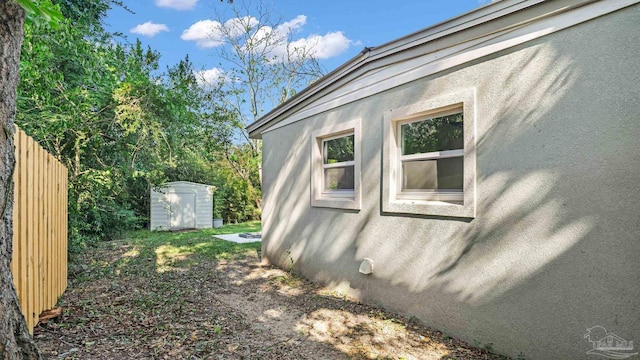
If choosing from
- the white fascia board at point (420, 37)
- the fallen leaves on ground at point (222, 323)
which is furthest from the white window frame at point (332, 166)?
the fallen leaves on ground at point (222, 323)

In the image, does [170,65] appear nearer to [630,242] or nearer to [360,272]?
[360,272]

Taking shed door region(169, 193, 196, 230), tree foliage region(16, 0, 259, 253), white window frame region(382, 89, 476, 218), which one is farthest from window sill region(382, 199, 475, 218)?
shed door region(169, 193, 196, 230)

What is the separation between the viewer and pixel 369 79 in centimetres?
465

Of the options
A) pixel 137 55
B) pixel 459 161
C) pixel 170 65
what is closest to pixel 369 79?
pixel 459 161

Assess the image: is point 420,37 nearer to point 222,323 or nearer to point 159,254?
point 222,323

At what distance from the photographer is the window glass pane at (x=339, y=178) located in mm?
5244

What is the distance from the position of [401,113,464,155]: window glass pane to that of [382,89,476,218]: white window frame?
0.05 metres

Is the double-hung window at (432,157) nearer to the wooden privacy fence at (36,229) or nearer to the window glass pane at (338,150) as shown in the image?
the window glass pane at (338,150)

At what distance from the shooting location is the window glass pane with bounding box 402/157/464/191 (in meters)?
3.70

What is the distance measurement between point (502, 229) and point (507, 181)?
44 cm

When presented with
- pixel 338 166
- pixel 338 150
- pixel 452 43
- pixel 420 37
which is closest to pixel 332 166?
pixel 338 166

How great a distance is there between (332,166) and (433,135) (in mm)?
2046

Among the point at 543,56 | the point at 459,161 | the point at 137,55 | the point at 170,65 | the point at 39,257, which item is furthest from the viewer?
the point at 170,65

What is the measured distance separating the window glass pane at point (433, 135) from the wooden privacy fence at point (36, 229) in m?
3.81
